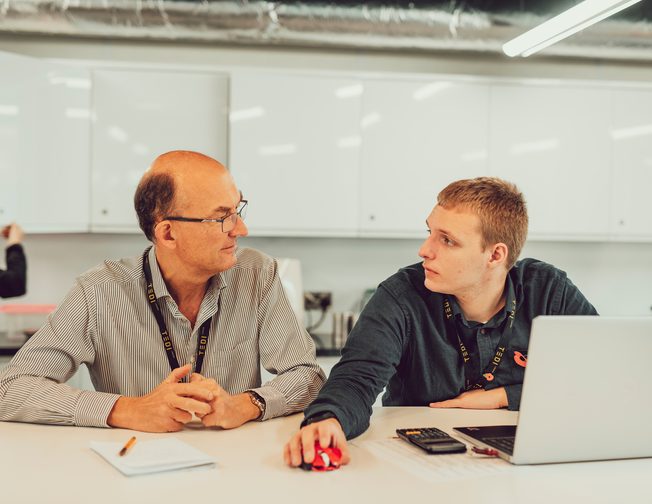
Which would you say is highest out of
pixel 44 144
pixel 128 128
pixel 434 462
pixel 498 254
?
pixel 128 128

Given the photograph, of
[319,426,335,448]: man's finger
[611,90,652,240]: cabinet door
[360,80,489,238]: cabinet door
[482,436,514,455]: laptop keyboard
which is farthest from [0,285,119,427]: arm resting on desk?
[611,90,652,240]: cabinet door

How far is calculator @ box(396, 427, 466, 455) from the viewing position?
1.51 meters

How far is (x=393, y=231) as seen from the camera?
12.8ft

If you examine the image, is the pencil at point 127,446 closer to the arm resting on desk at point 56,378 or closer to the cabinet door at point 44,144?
A: the arm resting on desk at point 56,378

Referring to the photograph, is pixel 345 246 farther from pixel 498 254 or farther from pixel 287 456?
pixel 287 456

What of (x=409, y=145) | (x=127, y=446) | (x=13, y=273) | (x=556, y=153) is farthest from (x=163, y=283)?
(x=556, y=153)

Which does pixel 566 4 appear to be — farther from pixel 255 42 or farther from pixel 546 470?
pixel 546 470

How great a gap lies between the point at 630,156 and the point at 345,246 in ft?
5.45

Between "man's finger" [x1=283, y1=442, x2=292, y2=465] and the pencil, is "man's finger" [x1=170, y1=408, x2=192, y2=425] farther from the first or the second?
"man's finger" [x1=283, y1=442, x2=292, y2=465]

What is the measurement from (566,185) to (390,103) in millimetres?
1070

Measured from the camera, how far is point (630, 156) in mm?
4027

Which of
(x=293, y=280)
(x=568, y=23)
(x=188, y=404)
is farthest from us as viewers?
(x=293, y=280)

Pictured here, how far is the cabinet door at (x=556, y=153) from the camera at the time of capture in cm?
395

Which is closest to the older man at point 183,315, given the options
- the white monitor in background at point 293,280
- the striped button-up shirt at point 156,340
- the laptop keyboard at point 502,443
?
the striped button-up shirt at point 156,340
